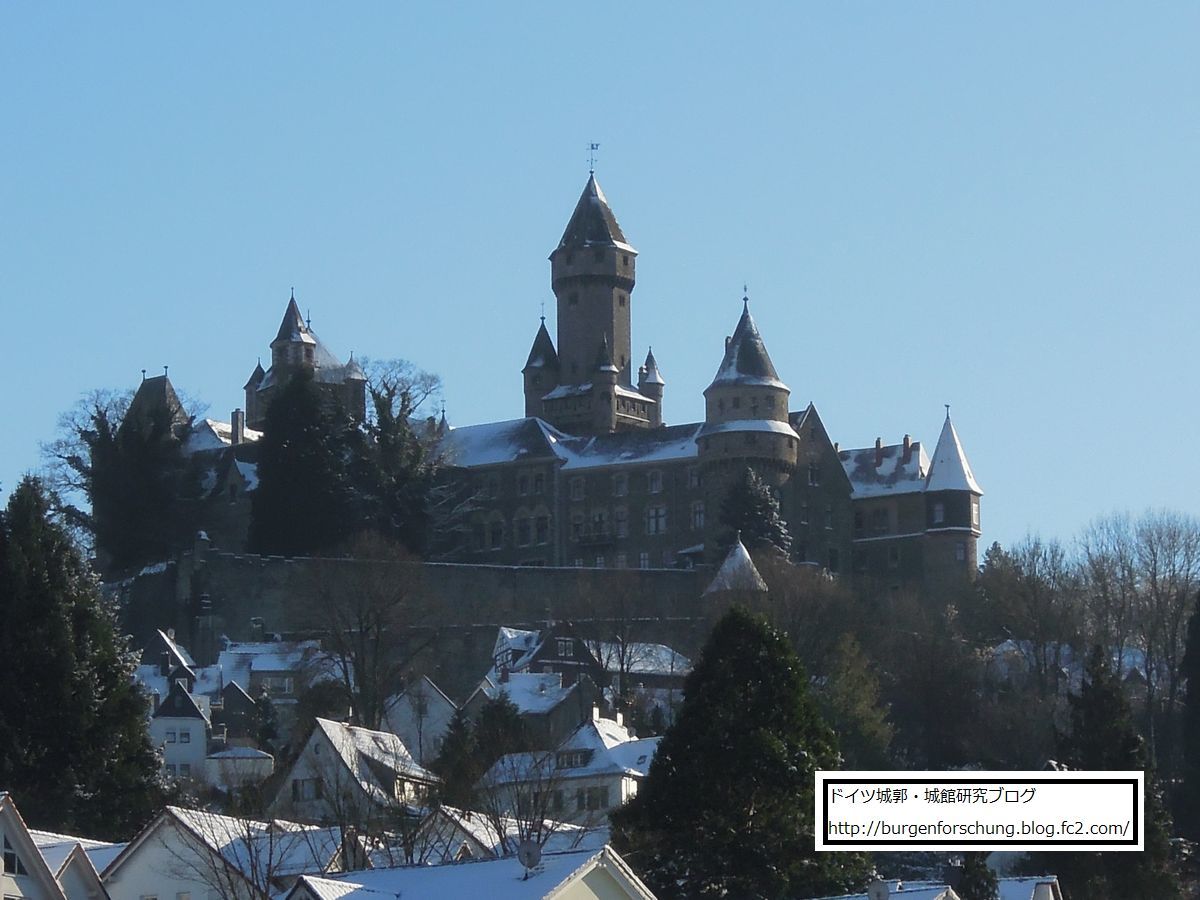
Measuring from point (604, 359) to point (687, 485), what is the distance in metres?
13.0

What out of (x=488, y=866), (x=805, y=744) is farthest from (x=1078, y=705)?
(x=488, y=866)

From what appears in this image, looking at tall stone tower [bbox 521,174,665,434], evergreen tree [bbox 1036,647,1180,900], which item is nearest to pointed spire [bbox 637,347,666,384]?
tall stone tower [bbox 521,174,665,434]

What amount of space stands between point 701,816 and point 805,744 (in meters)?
1.90

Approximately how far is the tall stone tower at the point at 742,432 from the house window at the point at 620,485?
3318 millimetres

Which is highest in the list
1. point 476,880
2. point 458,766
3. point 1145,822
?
point 458,766

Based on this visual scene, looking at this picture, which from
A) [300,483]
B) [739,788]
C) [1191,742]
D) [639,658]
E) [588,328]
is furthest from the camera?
[588,328]

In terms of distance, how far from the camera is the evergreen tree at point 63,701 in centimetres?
4700

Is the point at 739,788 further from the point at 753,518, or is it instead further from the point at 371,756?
the point at 753,518

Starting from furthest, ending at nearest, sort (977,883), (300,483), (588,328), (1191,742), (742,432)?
(588,328)
(742,432)
(300,483)
(1191,742)
(977,883)

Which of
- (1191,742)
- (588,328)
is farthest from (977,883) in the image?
(588,328)

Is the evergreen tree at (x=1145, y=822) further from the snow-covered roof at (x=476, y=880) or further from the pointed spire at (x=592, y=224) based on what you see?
the pointed spire at (x=592, y=224)

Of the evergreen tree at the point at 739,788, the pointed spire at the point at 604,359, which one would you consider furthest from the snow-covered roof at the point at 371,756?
the pointed spire at the point at 604,359

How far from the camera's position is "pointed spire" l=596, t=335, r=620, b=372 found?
379 ft

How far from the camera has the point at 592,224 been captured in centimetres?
11856
